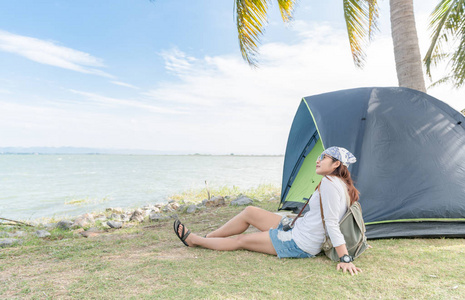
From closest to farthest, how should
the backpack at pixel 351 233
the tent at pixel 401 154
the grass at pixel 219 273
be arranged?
the grass at pixel 219 273 < the backpack at pixel 351 233 < the tent at pixel 401 154

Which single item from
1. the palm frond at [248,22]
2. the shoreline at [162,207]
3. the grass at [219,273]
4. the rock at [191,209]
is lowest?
the shoreline at [162,207]

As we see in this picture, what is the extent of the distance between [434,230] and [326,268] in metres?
1.77

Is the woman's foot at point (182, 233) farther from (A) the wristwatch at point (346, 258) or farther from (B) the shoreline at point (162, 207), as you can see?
(B) the shoreline at point (162, 207)

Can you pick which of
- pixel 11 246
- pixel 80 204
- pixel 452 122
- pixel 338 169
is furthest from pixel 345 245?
pixel 80 204

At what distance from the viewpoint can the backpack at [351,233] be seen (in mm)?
2756

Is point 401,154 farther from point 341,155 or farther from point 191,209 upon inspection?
point 191,209

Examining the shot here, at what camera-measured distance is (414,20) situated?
5508 millimetres

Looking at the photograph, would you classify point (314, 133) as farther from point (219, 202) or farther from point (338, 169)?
point (219, 202)

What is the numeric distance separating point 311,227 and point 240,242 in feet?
2.62

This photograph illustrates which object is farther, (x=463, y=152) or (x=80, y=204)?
(x=80, y=204)

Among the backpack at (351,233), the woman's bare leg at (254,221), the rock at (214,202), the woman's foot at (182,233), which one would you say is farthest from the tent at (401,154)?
the rock at (214,202)

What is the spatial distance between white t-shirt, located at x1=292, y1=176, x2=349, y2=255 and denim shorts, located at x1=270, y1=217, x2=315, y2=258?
0.05 metres

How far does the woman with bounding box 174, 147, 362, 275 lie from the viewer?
2.60 metres

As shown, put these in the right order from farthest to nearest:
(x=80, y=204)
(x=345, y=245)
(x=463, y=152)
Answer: (x=80, y=204), (x=463, y=152), (x=345, y=245)
